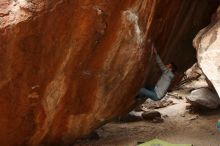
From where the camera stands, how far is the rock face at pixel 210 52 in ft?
27.6

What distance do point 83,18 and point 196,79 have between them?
45.0 ft

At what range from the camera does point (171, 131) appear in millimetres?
10883

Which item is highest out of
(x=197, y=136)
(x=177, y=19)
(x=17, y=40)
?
(x=177, y=19)

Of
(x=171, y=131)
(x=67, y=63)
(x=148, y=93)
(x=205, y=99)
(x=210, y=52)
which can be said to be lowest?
(x=171, y=131)

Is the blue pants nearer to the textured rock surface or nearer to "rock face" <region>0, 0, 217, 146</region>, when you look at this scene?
Result: "rock face" <region>0, 0, 217, 146</region>

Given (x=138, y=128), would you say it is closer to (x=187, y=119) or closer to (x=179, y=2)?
(x=187, y=119)

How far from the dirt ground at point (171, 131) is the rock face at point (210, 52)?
193 centimetres

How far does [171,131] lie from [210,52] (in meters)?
2.96

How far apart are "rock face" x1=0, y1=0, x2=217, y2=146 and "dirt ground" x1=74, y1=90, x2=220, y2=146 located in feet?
2.61

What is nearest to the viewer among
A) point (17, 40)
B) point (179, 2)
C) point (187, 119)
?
point (17, 40)

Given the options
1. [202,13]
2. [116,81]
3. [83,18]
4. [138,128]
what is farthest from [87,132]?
[202,13]

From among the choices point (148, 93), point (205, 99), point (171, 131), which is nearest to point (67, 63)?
point (148, 93)

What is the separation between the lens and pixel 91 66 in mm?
9109

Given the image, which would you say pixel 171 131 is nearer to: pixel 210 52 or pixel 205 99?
pixel 205 99
